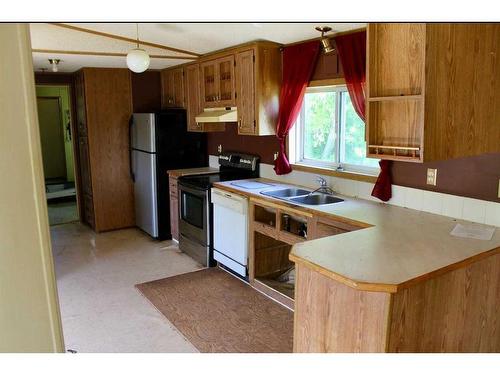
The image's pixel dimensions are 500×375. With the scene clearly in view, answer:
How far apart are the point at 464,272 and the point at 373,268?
1.94 ft

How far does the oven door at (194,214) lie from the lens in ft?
13.9

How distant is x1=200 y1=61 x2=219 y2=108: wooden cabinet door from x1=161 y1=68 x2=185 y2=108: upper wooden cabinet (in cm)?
54

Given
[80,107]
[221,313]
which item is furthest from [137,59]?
[80,107]

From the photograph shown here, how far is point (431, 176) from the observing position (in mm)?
2877

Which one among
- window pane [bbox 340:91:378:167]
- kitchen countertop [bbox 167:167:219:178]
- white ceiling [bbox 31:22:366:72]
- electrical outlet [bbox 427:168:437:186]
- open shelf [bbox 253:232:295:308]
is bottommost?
open shelf [bbox 253:232:295:308]

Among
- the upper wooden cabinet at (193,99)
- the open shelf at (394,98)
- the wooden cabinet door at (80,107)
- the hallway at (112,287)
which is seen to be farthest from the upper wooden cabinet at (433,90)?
the wooden cabinet door at (80,107)

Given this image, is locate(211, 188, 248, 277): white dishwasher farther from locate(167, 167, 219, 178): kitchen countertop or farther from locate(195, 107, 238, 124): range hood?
locate(167, 167, 219, 178): kitchen countertop

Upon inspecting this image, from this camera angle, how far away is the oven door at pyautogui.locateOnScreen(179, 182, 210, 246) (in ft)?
13.9

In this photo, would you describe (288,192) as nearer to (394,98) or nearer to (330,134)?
(330,134)

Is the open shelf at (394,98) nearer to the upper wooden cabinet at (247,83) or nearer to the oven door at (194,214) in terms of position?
the upper wooden cabinet at (247,83)

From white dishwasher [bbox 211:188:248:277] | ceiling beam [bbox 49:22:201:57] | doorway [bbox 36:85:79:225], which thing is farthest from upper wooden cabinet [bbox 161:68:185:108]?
doorway [bbox 36:85:79:225]

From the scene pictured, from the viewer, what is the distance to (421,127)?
2076 millimetres
